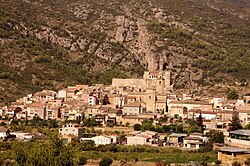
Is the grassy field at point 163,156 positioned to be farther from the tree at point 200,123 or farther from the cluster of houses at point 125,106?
the cluster of houses at point 125,106

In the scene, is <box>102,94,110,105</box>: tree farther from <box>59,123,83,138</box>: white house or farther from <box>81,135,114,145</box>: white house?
<box>81,135,114,145</box>: white house

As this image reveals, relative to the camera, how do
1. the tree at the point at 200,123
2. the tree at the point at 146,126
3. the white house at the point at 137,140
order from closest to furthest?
the white house at the point at 137,140 → the tree at the point at 200,123 → the tree at the point at 146,126

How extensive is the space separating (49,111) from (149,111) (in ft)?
33.6

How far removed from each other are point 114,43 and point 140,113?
39.1m

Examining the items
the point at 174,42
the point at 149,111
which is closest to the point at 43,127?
the point at 149,111

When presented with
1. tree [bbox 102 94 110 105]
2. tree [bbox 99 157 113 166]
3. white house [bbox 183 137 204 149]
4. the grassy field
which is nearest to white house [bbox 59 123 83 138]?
the grassy field

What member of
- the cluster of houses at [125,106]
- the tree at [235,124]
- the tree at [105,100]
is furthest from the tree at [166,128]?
the tree at [105,100]

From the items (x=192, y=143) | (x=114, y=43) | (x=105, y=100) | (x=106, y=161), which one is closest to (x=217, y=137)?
(x=192, y=143)

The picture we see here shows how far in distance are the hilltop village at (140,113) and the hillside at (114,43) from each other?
804cm

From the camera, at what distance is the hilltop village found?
45.7 meters

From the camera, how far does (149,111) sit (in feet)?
188

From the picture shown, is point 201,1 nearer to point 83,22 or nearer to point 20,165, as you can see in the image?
point 83,22

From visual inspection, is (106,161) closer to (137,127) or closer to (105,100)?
(137,127)

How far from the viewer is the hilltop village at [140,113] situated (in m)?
45.7
